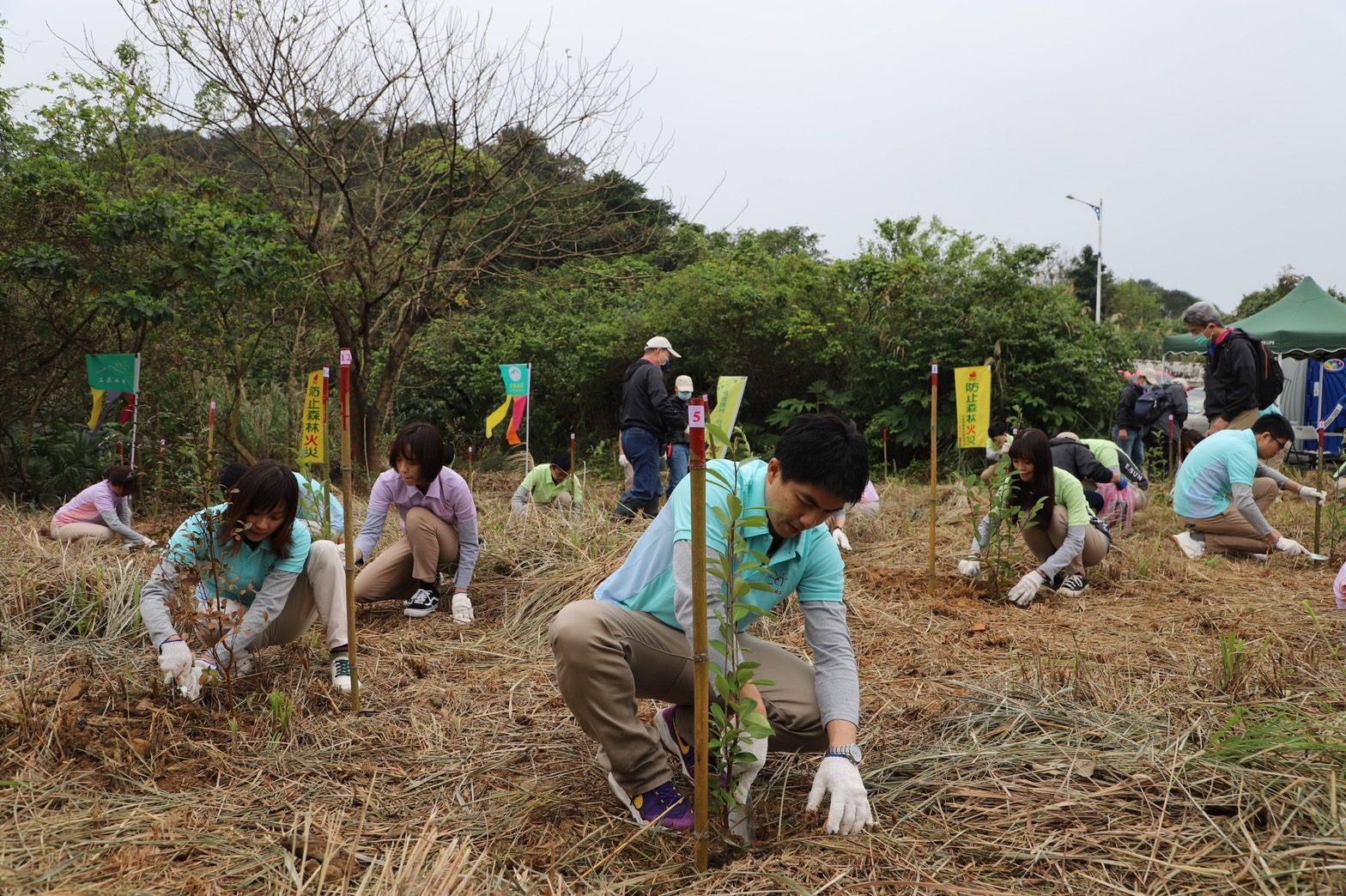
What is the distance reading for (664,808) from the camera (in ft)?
7.43

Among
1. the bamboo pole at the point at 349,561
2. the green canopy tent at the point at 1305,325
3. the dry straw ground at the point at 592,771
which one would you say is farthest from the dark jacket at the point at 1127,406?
the bamboo pole at the point at 349,561

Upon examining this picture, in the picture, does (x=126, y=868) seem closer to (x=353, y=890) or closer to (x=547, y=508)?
(x=353, y=890)

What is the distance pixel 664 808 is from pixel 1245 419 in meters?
5.39

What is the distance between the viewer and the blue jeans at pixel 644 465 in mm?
6871

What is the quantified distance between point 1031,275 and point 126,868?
10.9 metres

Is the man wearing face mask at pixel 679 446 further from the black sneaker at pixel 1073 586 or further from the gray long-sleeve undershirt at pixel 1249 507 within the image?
the gray long-sleeve undershirt at pixel 1249 507

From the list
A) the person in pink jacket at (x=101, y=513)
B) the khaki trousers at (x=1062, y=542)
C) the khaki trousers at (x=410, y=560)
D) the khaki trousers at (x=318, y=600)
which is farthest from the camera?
the person in pink jacket at (x=101, y=513)

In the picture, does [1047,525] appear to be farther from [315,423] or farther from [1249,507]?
[315,423]

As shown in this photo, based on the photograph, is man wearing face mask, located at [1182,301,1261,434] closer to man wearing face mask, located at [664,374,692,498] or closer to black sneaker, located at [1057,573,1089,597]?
black sneaker, located at [1057,573,1089,597]

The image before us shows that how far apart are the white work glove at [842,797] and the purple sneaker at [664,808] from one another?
28 centimetres

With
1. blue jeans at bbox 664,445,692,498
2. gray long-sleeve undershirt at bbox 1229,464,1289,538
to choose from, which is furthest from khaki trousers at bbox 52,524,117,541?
gray long-sleeve undershirt at bbox 1229,464,1289,538

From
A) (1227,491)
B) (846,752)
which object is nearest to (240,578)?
(846,752)

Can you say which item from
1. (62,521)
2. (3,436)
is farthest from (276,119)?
(62,521)

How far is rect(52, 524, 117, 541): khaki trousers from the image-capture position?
19.2 feet
